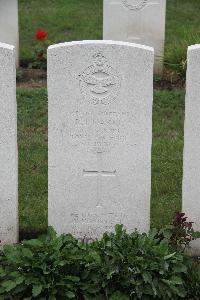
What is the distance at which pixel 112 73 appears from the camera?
18.4 feet

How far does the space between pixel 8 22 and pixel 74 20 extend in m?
2.69

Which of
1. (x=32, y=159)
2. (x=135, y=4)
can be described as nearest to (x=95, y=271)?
(x=32, y=159)

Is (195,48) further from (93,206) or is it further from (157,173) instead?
(157,173)

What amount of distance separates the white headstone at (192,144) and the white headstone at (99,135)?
0.87 feet

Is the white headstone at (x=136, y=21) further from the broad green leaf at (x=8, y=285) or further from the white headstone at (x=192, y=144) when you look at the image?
the broad green leaf at (x=8, y=285)

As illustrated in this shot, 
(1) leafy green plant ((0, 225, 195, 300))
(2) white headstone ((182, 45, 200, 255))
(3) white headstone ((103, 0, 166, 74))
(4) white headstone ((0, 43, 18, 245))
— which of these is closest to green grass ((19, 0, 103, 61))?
(3) white headstone ((103, 0, 166, 74))

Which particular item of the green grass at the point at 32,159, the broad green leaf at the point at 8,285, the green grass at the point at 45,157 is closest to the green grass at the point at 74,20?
the green grass at the point at 45,157

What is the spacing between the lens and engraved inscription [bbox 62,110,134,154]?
5.68m

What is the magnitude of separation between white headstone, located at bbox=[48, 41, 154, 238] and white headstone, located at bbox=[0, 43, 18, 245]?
259mm

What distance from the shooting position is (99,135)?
573 cm

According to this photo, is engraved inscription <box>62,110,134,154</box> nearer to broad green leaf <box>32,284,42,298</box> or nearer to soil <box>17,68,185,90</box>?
broad green leaf <box>32,284,42,298</box>

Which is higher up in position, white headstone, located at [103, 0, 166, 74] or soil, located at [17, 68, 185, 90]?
white headstone, located at [103, 0, 166, 74]

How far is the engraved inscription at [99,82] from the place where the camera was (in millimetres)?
5582

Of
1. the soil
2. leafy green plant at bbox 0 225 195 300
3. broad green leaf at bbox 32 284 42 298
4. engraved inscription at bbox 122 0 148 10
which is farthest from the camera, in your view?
engraved inscription at bbox 122 0 148 10
